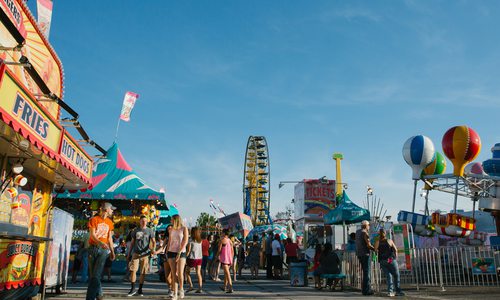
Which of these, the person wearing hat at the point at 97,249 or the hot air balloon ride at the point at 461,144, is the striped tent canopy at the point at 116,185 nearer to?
the person wearing hat at the point at 97,249

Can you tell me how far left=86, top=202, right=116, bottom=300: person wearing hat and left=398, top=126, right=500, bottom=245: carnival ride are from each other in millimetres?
15288

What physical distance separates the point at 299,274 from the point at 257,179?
138 ft

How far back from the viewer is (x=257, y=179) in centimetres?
5394

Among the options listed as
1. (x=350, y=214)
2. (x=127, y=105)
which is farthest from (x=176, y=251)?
(x=127, y=105)

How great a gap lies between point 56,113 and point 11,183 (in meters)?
2.20

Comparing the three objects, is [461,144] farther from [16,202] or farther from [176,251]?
[16,202]

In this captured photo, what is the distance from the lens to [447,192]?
23344mm

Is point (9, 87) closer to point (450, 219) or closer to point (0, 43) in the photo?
point (0, 43)

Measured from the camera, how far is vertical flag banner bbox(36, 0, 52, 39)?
830 cm

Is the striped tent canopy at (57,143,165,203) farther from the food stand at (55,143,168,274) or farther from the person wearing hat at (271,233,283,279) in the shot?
the person wearing hat at (271,233,283,279)

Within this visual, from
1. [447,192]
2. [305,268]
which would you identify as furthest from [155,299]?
[447,192]

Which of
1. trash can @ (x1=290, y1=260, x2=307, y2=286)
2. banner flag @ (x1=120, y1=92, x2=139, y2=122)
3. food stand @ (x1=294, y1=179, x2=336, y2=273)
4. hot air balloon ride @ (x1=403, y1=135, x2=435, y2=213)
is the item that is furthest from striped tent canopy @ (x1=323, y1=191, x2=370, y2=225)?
food stand @ (x1=294, y1=179, x2=336, y2=273)

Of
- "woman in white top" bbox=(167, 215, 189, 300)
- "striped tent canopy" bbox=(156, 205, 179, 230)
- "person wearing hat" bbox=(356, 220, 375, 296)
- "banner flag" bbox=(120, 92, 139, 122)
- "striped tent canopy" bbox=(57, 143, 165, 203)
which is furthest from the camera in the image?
"striped tent canopy" bbox=(156, 205, 179, 230)

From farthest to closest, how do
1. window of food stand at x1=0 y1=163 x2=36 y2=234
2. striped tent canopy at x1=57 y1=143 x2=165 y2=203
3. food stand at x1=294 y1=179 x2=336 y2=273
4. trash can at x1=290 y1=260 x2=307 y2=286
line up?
food stand at x1=294 y1=179 x2=336 y2=273 < striped tent canopy at x1=57 y1=143 x2=165 y2=203 < trash can at x1=290 y1=260 x2=307 y2=286 < window of food stand at x1=0 y1=163 x2=36 y2=234
